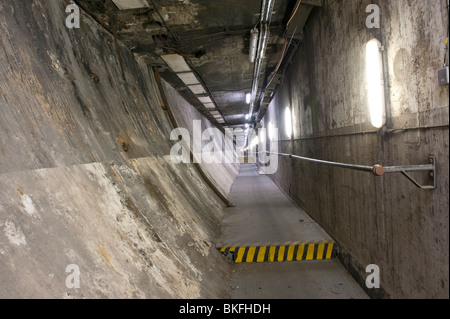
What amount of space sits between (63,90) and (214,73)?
187 inches

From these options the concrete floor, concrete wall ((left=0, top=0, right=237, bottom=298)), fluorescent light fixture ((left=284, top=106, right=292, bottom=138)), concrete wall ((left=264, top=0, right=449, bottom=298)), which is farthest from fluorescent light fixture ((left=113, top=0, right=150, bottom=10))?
fluorescent light fixture ((left=284, top=106, right=292, bottom=138))

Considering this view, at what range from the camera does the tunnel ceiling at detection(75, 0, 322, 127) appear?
404 centimetres

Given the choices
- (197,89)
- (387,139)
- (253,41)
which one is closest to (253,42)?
(253,41)

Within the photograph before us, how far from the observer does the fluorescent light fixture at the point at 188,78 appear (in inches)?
281

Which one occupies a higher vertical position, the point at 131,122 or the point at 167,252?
the point at 131,122

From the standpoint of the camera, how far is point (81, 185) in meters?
2.61

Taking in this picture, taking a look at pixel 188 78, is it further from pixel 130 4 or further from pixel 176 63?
pixel 130 4

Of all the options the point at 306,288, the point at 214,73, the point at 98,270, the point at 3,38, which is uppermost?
the point at 214,73

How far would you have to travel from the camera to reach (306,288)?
Answer: 3555 mm

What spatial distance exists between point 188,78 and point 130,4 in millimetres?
3664

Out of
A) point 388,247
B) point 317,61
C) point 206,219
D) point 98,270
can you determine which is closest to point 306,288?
point 388,247

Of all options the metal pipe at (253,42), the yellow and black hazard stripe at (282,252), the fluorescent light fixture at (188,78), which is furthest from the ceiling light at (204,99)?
the yellow and black hazard stripe at (282,252)

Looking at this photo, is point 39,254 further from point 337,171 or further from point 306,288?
point 337,171

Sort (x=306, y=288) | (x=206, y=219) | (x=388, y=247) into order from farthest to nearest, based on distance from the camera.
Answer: (x=206, y=219) < (x=306, y=288) < (x=388, y=247)
